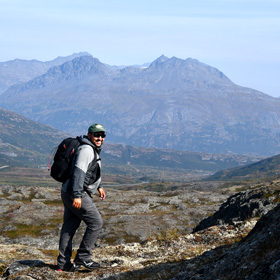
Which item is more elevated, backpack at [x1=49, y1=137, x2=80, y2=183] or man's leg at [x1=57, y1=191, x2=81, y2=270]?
backpack at [x1=49, y1=137, x2=80, y2=183]

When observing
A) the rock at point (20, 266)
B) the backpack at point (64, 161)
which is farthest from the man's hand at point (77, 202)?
the rock at point (20, 266)

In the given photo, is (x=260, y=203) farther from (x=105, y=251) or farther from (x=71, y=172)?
(x=71, y=172)

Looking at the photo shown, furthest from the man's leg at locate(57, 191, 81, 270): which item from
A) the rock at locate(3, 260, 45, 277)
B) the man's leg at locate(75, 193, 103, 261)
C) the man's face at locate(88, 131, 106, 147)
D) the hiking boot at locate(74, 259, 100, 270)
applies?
the man's face at locate(88, 131, 106, 147)

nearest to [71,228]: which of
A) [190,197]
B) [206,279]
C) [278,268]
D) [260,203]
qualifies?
[206,279]

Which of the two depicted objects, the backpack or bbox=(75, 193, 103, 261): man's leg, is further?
bbox=(75, 193, 103, 261): man's leg

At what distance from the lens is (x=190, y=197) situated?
166m

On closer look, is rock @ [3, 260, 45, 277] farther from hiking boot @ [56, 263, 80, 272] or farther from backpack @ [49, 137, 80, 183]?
backpack @ [49, 137, 80, 183]

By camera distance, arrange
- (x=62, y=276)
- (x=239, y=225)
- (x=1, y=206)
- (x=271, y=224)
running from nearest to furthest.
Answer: (x=271, y=224) → (x=62, y=276) → (x=239, y=225) → (x=1, y=206)

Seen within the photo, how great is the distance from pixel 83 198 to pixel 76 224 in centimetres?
157

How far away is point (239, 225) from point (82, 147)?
1025cm

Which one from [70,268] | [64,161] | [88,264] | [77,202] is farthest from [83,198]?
[70,268]

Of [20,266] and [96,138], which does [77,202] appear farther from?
[20,266]

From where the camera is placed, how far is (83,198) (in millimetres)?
12758

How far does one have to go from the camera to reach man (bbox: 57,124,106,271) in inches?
486
